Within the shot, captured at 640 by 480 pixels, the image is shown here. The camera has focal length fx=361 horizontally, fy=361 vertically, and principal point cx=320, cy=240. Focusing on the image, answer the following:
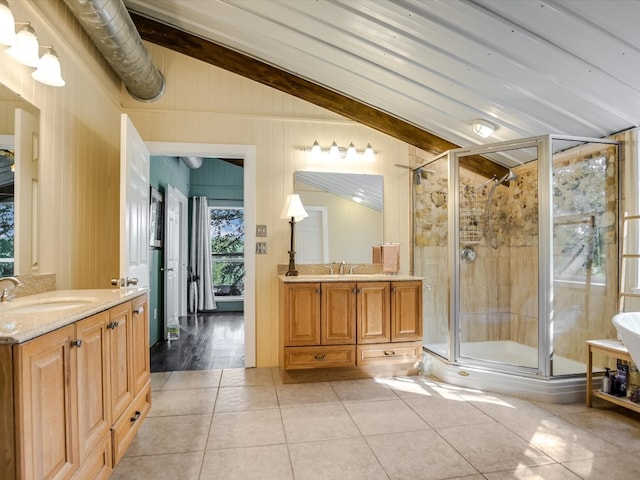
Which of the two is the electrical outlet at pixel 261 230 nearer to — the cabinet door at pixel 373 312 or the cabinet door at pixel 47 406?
the cabinet door at pixel 373 312

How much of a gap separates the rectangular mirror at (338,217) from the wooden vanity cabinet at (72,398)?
187cm

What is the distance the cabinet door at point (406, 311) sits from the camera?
320cm

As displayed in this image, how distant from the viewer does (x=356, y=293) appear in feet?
10.3

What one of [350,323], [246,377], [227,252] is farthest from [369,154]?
[227,252]

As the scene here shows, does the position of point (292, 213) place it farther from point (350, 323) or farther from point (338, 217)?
point (350, 323)

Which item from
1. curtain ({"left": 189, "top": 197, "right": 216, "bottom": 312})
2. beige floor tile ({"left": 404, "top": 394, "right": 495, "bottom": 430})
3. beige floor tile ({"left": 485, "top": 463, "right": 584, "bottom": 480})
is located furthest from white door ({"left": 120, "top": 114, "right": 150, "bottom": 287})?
curtain ({"left": 189, "top": 197, "right": 216, "bottom": 312})

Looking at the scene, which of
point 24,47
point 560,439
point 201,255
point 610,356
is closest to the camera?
point 24,47

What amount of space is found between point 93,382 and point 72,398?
20 cm

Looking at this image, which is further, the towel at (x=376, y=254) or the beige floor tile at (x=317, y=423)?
the towel at (x=376, y=254)

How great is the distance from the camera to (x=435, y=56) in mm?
2461

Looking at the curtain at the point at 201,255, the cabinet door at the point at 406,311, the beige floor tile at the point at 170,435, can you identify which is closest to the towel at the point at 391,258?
the cabinet door at the point at 406,311

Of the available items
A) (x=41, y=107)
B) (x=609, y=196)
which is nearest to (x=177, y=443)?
(x=41, y=107)

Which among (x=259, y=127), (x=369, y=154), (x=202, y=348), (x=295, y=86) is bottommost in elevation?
(x=202, y=348)

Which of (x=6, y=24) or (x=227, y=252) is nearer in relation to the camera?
(x=6, y=24)
